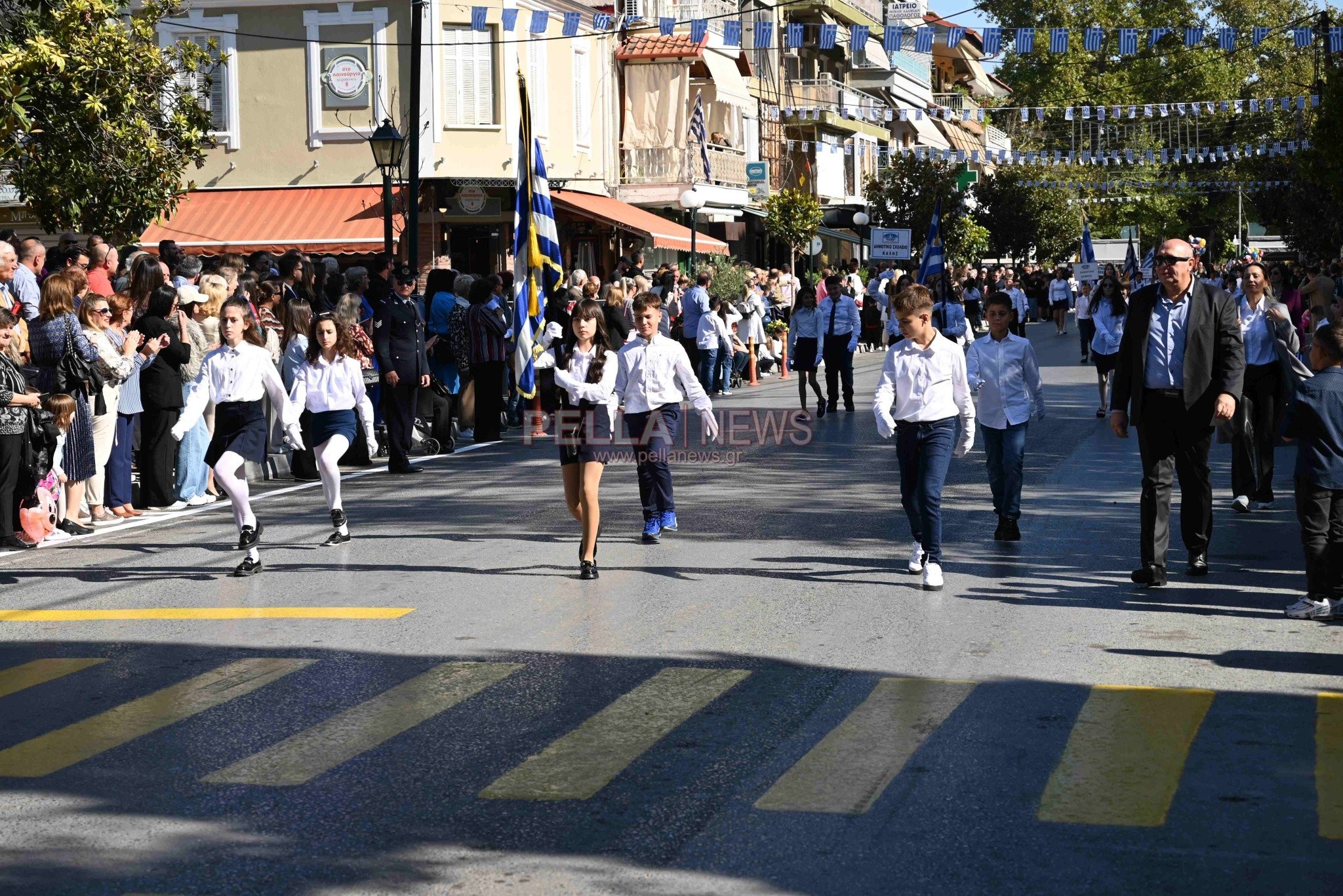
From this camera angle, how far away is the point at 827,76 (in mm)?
58875

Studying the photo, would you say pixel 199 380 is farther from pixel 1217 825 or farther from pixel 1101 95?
pixel 1101 95

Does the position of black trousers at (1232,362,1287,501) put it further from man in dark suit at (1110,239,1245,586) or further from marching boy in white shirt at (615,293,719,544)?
marching boy in white shirt at (615,293,719,544)

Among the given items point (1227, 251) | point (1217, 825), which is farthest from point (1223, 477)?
point (1227, 251)

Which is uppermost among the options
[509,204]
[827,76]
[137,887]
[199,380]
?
[827,76]

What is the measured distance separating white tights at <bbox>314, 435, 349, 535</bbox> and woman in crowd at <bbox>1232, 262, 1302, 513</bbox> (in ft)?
21.1

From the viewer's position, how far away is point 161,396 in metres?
13.9

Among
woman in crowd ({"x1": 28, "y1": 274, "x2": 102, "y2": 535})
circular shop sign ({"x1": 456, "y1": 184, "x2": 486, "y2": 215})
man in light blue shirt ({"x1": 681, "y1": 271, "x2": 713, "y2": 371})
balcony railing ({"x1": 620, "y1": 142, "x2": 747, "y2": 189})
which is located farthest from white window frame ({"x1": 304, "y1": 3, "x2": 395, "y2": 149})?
woman in crowd ({"x1": 28, "y1": 274, "x2": 102, "y2": 535})

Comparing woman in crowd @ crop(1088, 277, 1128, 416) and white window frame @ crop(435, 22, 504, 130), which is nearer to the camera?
woman in crowd @ crop(1088, 277, 1128, 416)

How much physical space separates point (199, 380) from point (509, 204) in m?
23.8

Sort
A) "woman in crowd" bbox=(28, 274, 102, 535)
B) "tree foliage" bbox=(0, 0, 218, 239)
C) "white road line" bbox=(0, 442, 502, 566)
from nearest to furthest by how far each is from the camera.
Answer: "white road line" bbox=(0, 442, 502, 566) < "woman in crowd" bbox=(28, 274, 102, 535) < "tree foliage" bbox=(0, 0, 218, 239)

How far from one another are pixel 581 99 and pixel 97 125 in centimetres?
1839

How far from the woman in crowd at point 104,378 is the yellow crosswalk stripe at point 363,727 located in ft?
19.6

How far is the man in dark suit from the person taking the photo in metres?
9.88

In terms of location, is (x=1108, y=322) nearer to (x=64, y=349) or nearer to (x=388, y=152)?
(x=388, y=152)
